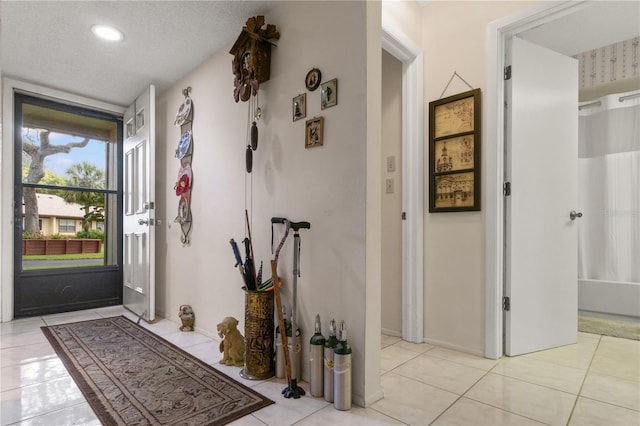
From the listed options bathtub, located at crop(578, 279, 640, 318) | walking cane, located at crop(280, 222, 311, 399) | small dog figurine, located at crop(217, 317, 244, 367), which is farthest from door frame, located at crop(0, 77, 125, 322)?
bathtub, located at crop(578, 279, 640, 318)

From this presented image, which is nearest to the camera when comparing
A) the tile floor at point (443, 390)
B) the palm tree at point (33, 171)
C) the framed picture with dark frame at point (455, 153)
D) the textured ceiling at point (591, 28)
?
the tile floor at point (443, 390)

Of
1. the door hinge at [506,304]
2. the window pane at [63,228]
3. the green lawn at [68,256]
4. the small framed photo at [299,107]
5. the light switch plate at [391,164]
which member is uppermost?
the small framed photo at [299,107]

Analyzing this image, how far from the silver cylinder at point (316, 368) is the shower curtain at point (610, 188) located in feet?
10.7

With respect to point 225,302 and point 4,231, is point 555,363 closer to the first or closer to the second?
point 225,302

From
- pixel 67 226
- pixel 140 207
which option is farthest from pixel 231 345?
pixel 67 226

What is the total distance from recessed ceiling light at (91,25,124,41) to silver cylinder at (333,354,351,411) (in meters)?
2.61

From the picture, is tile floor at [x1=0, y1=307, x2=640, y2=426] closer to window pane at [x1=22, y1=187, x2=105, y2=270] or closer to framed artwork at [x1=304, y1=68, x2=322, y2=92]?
window pane at [x1=22, y1=187, x2=105, y2=270]

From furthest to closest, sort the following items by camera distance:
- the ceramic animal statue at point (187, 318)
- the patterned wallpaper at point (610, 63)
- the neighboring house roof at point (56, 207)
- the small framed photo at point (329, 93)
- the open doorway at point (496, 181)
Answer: the neighboring house roof at point (56, 207) < the patterned wallpaper at point (610, 63) < the ceramic animal statue at point (187, 318) < the open doorway at point (496, 181) < the small framed photo at point (329, 93)

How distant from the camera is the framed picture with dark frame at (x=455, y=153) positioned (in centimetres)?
230

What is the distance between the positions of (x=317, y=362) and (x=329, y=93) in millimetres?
1382

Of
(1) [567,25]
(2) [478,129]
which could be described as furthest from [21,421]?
(1) [567,25]

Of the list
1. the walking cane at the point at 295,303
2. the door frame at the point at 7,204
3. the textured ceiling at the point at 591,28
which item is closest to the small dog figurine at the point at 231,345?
the walking cane at the point at 295,303

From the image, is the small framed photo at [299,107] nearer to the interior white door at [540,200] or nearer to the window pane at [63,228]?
the interior white door at [540,200]

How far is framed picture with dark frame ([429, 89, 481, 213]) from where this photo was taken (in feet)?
7.54
